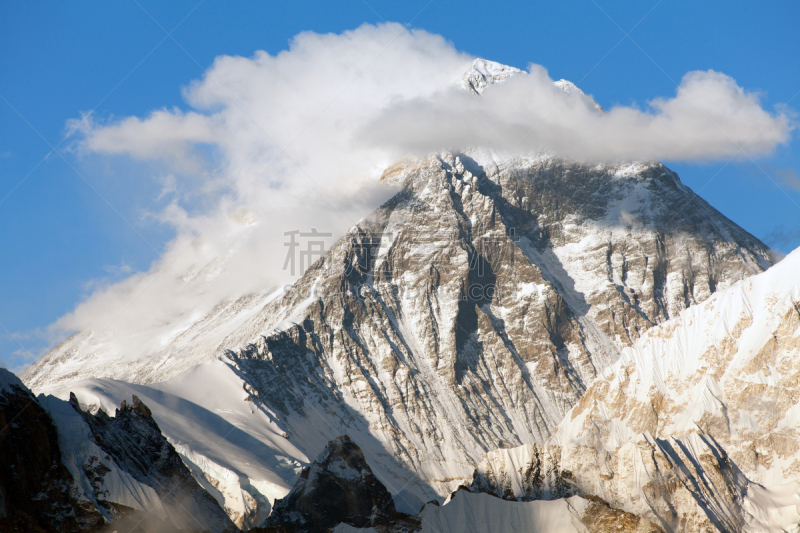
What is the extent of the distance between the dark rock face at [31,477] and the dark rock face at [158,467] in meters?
8.31

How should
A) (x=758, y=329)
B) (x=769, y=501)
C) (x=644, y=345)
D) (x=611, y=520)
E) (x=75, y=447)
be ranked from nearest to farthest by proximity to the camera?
1. (x=75, y=447)
2. (x=611, y=520)
3. (x=769, y=501)
4. (x=758, y=329)
5. (x=644, y=345)

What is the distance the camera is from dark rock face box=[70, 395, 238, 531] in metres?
101

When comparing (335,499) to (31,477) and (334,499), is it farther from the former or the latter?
(31,477)

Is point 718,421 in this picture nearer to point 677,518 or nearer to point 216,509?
point 677,518

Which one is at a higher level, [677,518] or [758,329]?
[758,329]

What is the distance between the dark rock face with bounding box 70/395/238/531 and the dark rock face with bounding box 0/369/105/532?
27.3 ft

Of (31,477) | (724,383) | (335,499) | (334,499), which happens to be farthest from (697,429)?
(31,477)

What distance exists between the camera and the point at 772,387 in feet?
445

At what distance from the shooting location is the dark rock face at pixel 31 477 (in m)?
81.6

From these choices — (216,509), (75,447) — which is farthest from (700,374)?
(75,447)

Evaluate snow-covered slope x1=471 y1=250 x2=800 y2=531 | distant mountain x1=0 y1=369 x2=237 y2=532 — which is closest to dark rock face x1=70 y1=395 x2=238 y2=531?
distant mountain x1=0 y1=369 x2=237 y2=532

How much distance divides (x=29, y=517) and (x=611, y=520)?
7172 centimetres

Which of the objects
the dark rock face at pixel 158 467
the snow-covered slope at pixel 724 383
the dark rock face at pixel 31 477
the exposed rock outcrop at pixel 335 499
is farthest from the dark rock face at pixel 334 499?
the dark rock face at pixel 31 477

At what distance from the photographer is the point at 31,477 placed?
8519cm
